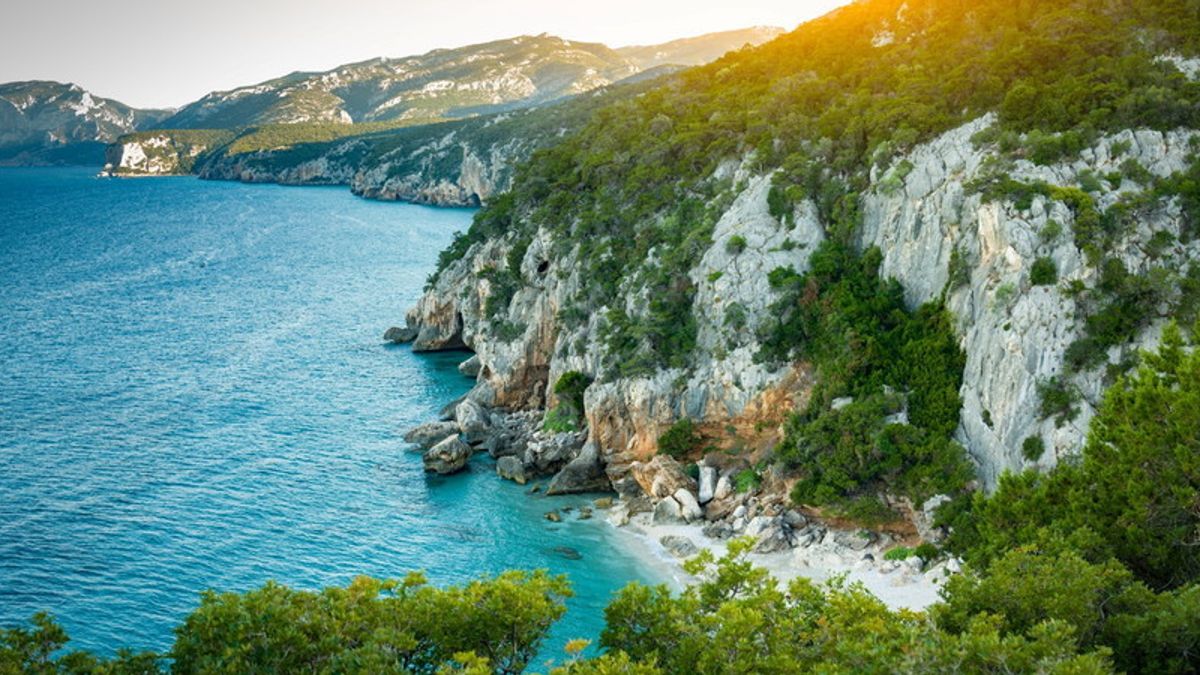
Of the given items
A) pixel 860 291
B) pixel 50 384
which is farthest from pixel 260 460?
pixel 860 291

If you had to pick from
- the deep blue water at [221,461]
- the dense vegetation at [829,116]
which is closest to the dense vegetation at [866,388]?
the dense vegetation at [829,116]

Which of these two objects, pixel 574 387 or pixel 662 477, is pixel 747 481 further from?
pixel 574 387

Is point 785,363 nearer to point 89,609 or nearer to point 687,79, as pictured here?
point 89,609

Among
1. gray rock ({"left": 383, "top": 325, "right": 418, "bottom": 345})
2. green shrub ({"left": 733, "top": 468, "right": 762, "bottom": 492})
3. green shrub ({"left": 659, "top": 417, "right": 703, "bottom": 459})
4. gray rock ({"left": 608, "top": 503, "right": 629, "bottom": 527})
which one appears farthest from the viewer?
gray rock ({"left": 383, "top": 325, "right": 418, "bottom": 345})

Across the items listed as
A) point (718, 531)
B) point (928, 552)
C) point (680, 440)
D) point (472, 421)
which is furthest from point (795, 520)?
point (472, 421)

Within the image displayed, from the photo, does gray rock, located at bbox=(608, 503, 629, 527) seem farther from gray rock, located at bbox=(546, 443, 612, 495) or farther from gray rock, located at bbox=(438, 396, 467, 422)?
gray rock, located at bbox=(438, 396, 467, 422)

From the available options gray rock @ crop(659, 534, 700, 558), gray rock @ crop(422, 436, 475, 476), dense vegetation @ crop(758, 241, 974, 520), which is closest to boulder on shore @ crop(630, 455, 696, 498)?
gray rock @ crop(659, 534, 700, 558)

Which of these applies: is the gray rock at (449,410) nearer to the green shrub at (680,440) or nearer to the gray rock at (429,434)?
the gray rock at (429,434)
